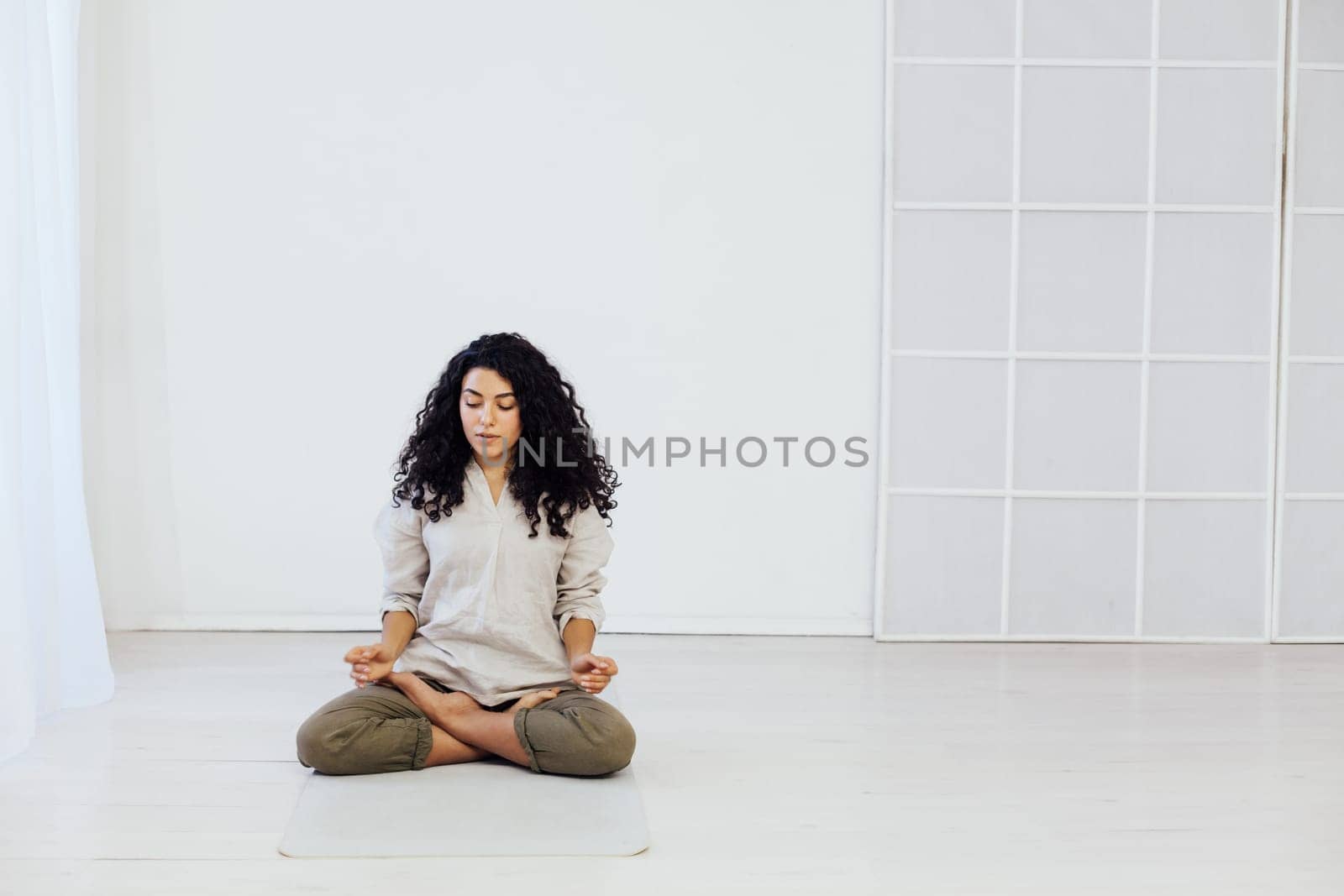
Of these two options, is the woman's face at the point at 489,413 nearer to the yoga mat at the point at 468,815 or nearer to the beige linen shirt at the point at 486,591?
the beige linen shirt at the point at 486,591

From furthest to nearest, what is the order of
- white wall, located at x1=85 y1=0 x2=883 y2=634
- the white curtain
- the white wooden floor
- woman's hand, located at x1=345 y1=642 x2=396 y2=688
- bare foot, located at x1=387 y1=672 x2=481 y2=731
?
white wall, located at x1=85 y1=0 x2=883 y2=634 < the white curtain < bare foot, located at x1=387 y1=672 x2=481 y2=731 < woman's hand, located at x1=345 y1=642 x2=396 y2=688 < the white wooden floor

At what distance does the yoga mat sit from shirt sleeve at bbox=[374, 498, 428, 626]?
308mm

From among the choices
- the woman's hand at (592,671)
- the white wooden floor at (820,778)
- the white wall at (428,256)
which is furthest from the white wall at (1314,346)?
the woman's hand at (592,671)

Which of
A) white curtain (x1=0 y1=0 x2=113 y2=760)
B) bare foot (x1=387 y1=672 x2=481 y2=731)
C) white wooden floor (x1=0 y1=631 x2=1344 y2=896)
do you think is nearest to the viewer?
white wooden floor (x1=0 y1=631 x2=1344 y2=896)

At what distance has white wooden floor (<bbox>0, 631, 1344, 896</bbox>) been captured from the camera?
Answer: 5.59 feet

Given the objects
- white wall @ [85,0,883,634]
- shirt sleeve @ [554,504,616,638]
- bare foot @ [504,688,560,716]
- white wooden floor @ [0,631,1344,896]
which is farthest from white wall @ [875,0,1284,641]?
bare foot @ [504,688,560,716]

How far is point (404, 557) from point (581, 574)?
32cm

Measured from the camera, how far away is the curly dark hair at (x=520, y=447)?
7.18ft

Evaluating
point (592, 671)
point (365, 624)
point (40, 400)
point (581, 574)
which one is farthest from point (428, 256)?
point (592, 671)

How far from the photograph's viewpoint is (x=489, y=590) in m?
2.14

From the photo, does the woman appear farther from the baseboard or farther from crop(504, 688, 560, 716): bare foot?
the baseboard

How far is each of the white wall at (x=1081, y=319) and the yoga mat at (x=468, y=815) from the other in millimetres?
1614

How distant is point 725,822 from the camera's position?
1915 millimetres

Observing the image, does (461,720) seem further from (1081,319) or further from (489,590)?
(1081,319)
